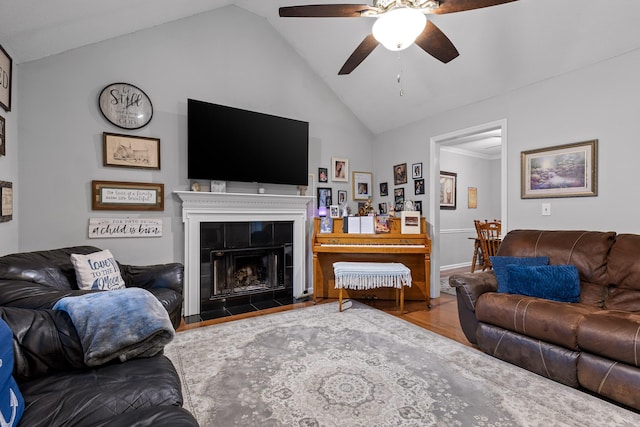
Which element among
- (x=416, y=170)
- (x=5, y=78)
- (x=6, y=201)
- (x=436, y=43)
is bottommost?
(x=6, y=201)

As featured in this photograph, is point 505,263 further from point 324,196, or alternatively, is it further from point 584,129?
point 324,196

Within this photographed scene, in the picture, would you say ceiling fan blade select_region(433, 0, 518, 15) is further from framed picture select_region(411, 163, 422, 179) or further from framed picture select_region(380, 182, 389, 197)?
framed picture select_region(380, 182, 389, 197)

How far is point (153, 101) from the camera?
124 inches

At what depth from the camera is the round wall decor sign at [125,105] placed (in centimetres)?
291

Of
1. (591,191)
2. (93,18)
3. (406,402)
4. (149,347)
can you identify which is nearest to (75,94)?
(93,18)

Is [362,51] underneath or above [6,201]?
above

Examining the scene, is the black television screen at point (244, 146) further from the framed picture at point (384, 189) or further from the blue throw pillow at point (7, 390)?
the blue throw pillow at point (7, 390)

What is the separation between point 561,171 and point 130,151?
405 centimetres

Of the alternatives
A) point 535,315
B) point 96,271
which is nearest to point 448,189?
point 535,315

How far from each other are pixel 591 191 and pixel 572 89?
0.91 m

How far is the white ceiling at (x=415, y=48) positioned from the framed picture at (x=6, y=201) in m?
1.03

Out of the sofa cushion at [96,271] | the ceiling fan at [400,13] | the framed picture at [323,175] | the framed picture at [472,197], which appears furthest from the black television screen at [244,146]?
the framed picture at [472,197]

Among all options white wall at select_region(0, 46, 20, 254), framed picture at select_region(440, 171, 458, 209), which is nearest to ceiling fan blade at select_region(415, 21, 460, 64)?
white wall at select_region(0, 46, 20, 254)

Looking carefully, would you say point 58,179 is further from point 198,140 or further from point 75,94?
point 198,140
